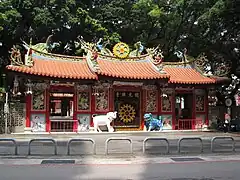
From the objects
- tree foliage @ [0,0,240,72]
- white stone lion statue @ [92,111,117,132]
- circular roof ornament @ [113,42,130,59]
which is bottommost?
white stone lion statue @ [92,111,117,132]

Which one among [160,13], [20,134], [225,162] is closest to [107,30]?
[160,13]

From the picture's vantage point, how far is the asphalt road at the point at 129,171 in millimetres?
9570

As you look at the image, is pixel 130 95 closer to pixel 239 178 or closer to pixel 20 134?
pixel 20 134

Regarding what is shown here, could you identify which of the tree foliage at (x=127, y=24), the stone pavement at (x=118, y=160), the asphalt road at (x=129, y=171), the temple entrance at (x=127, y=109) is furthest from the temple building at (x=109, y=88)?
the asphalt road at (x=129, y=171)

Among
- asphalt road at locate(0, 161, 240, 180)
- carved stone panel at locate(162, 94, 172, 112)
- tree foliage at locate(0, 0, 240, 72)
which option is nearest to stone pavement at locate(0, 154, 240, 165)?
asphalt road at locate(0, 161, 240, 180)

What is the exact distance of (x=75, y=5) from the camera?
33.2 meters

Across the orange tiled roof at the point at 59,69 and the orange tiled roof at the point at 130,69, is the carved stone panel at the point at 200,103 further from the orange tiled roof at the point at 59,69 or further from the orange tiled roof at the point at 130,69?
the orange tiled roof at the point at 59,69

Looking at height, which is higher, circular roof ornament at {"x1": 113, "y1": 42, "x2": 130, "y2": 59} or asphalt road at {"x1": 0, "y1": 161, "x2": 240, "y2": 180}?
circular roof ornament at {"x1": 113, "y1": 42, "x2": 130, "y2": 59}

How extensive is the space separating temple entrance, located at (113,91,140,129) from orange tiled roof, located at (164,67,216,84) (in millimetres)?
3173

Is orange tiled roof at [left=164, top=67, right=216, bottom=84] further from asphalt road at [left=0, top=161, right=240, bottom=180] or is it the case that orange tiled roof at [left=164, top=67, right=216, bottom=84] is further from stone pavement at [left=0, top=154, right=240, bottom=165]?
asphalt road at [left=0, top=161, right=240, bottom=180]

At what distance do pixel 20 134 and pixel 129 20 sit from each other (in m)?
16.7

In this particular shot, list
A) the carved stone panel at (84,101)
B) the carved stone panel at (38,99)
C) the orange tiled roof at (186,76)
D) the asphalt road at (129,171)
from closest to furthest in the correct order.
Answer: the asphalt road at (129,171)
the carved stone panel at (38,99)
the carved stone panel at (84,101)
the orange tiled roof at (186,76)

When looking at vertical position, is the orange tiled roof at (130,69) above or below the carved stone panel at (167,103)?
above

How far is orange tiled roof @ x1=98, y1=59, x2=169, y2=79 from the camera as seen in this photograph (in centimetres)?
2684
